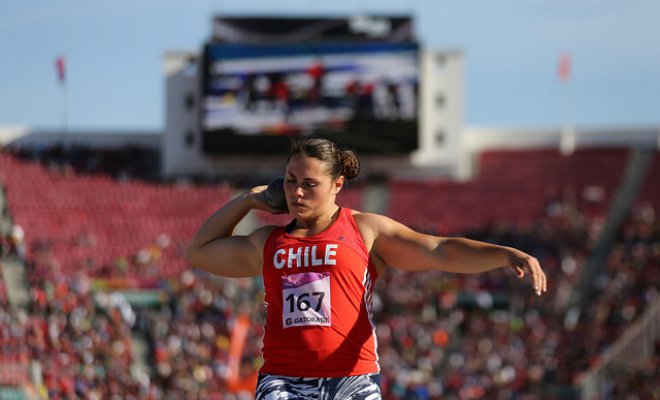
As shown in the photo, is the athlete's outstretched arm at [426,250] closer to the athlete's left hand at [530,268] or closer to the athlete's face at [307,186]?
→ the athlete's left hand at [530,268]

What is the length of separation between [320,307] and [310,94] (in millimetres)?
35080

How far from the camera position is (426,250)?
18.4 feet

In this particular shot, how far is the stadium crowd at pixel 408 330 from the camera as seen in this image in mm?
25109

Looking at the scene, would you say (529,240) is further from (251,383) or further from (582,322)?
(251,383)

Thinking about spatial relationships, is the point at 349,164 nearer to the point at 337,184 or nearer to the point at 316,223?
the point at 337,184

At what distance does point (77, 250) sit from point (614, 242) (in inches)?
592

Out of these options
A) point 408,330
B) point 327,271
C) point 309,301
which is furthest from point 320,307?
point 408,330

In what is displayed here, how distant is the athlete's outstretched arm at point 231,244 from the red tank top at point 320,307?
22 centimetres

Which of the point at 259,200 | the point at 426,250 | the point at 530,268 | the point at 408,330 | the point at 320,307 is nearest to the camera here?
the point at 530,268

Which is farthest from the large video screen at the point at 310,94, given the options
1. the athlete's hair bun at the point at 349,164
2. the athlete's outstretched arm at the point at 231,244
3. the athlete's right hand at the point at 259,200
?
the athlete's hair bun at the point at 349,164

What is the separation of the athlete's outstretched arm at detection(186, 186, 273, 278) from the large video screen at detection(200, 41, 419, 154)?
33.9 metres

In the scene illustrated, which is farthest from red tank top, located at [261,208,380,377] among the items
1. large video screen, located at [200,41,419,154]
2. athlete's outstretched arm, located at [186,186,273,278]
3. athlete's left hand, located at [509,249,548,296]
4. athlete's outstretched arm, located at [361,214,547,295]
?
large video screen, located at [200,41,419,154]

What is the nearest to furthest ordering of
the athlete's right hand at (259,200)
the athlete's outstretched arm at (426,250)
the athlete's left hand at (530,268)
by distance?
1. the athlete's left hand at (530,268)
2. the athlete's outstretched arm at (426,250)
3. the athlete's right hand at (259,200)

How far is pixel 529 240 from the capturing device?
35.1m
